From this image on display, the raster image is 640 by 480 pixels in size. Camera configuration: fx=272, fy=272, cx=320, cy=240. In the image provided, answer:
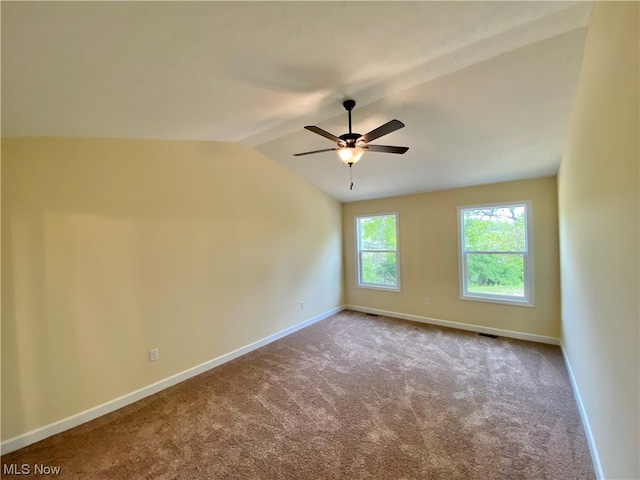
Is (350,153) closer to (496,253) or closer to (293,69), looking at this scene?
(293,69)

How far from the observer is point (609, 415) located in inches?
55.2

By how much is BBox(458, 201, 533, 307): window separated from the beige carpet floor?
0.94 metres

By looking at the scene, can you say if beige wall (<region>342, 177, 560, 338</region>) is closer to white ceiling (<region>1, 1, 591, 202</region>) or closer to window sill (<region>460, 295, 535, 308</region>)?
window sill (<region>460, 295, 535, 308</region>)

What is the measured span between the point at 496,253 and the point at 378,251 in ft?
6.29

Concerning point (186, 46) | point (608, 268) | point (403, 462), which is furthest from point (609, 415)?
point (186, 46)

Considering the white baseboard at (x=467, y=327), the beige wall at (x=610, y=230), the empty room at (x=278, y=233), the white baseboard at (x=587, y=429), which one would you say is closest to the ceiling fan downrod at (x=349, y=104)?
the empty room at (x=278, y=233)

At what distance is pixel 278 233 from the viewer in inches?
161

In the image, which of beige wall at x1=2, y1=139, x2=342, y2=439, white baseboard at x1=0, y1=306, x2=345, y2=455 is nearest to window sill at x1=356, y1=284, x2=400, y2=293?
beige wall at x1=2, y1=139, x2=342, y2=439

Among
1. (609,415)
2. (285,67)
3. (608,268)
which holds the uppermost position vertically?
(285,67)

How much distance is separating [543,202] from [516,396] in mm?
2527

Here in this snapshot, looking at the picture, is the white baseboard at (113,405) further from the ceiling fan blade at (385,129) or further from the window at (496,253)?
the window at (496,253)

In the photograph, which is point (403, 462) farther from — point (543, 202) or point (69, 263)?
point (543, 202)

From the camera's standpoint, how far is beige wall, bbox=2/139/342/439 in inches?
80.9

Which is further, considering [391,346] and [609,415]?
[391,346]
